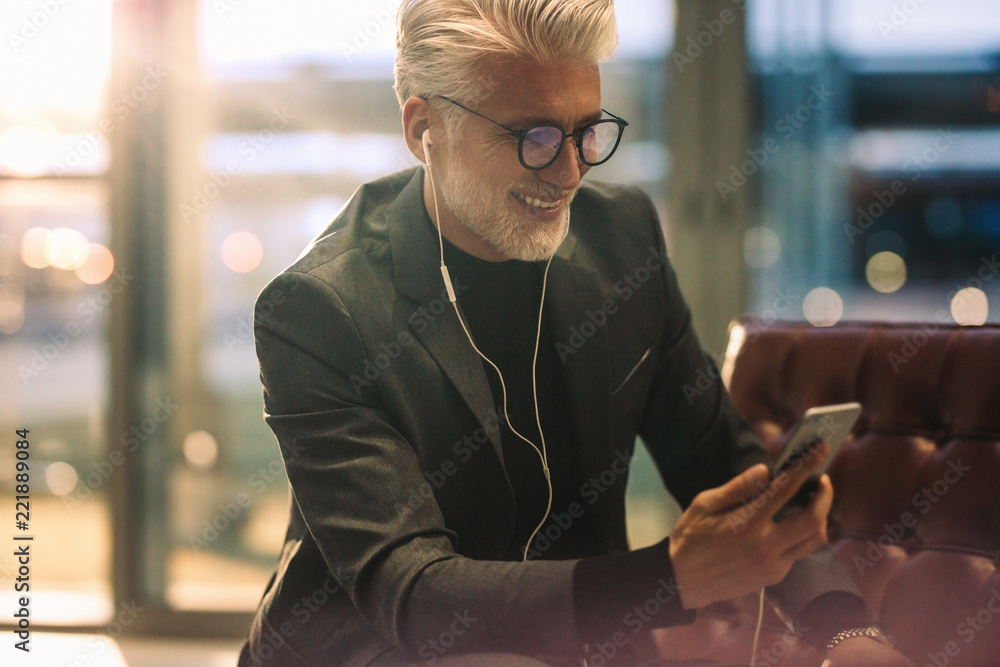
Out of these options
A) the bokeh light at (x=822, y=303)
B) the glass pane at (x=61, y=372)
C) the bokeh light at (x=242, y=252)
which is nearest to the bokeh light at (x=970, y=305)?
the bokeh light at (x=822, y=303)

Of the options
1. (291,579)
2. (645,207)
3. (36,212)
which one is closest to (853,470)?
(645,207)

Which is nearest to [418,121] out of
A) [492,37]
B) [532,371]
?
[492,37]

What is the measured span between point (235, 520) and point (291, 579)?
1714 millimetres

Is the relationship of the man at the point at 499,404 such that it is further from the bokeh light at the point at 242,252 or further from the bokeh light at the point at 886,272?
the bokeh light at the point at 242,252

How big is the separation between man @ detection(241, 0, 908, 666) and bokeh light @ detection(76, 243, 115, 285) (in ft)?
5.68

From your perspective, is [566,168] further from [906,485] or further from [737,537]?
[906,485]

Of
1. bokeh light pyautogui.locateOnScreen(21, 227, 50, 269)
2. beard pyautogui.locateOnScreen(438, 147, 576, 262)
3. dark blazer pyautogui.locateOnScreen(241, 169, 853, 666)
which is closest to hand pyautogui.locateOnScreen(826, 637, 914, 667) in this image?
dark blazer pyautogui.locateOnScreen(241, 169, 853, 666)

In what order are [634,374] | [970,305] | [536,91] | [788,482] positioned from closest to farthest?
[788,482]
[536,91]
[634,374]
[970,305]

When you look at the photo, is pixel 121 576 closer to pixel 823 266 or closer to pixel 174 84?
pixel 174 84

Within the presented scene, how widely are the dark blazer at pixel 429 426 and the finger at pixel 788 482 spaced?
0.28 metres

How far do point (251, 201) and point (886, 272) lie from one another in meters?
2.27

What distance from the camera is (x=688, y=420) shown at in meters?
1.45

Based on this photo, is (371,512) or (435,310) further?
(435,310)

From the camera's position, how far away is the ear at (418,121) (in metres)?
1.34
